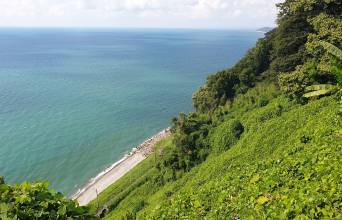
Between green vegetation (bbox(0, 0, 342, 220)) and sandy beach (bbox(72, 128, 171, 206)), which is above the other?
green vegetation (bbox(0, 0, 342, 220))

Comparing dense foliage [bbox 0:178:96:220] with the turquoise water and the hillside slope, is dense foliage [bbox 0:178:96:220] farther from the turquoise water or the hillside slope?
the turquoise water

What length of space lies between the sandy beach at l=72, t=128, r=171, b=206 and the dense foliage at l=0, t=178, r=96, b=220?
46.4m

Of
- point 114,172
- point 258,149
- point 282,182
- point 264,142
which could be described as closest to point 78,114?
point 114,172

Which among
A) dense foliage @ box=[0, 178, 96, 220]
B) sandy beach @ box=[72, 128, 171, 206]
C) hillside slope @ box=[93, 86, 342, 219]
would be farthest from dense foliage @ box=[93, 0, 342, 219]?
dense foliage @ box=[0, 178, 96, 220]

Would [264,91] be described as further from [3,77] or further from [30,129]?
[3,77]

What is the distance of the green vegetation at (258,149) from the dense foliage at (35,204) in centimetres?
3

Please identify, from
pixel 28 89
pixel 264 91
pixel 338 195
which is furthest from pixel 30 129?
pixel 338 195

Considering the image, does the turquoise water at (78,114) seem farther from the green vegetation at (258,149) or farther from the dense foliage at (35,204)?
the dense foliage at (35,204)

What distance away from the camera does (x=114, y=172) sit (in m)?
67.0

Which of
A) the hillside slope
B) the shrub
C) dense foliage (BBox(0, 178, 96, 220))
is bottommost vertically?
the shrub

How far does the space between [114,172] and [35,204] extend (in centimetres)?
5883

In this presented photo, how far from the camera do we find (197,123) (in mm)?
51344

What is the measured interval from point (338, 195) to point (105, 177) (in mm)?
56785

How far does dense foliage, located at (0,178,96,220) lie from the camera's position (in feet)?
28.9
